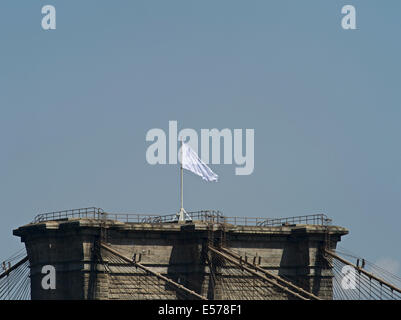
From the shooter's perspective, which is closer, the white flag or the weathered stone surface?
the weathered stone surface

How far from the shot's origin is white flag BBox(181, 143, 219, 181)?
431 feet

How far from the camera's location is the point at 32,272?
A: 12688cm

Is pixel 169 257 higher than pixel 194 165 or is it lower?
lower

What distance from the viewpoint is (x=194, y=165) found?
132 metres

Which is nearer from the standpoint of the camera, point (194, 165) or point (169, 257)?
point (169, 257)

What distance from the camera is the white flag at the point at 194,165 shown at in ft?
431

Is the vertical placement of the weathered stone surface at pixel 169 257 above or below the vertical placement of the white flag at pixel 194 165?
below

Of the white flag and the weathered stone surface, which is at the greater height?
the white flag

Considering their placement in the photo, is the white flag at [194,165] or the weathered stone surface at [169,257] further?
the white flag at [194,165]
